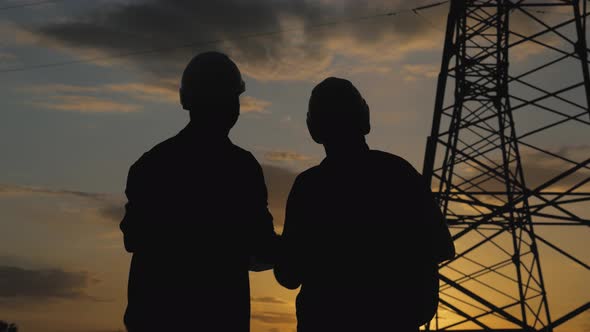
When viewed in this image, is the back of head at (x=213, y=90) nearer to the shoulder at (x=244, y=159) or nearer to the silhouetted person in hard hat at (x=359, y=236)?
the shoulder at (x=244, y=159)

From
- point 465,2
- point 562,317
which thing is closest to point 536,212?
point 562,317

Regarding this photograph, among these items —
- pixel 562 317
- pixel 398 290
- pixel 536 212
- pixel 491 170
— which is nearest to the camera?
pixel 398 290

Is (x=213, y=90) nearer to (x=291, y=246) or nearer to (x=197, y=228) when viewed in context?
(x=197, y=228)

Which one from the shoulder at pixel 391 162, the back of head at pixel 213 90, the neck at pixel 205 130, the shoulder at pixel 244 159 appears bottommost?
the shoulder at pixel 391 162

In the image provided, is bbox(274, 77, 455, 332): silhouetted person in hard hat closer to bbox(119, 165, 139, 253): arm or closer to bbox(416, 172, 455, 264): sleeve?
bbox(416, 172, 455, 264): sleeve

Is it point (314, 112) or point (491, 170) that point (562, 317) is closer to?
point (491, 170)

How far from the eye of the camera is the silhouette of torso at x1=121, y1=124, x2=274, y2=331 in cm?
317

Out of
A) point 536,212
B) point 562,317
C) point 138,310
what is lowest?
point 138,310

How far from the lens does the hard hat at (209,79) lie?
3.37m

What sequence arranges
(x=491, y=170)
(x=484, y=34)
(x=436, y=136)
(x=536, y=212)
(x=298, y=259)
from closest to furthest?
(x=298, y=259), (x=536, y=212), (x=436, y=136), (x=491, y=170), (x=484, y=34)

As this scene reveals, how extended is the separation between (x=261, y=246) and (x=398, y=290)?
2.07ft

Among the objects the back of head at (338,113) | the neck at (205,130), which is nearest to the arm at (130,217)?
the neck at (205,130)

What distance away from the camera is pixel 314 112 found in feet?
11.0

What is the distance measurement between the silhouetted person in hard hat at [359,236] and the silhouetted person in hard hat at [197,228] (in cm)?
24
